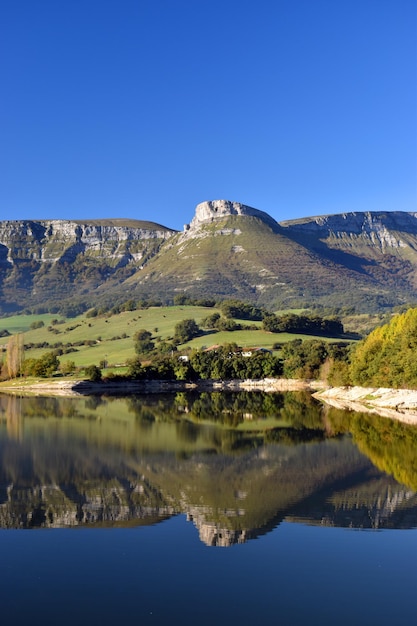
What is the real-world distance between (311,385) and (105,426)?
6604 centimetres

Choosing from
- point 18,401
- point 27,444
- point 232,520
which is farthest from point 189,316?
point 232,520

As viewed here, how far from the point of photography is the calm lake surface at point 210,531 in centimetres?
Answer: 1783

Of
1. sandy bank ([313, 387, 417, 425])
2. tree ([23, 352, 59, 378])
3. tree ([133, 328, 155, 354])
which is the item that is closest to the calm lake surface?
sandy bank ([313, 387, 417, 425])

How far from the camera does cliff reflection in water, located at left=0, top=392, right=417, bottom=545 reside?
27766 millimetres

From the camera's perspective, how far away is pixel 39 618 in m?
17.0

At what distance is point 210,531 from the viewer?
25.1 meters

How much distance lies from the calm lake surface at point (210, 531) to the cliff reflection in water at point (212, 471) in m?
0.13

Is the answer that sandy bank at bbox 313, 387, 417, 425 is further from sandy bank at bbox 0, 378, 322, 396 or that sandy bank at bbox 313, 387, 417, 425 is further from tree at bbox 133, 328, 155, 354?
tree at bbox 133, 328, 155, 354

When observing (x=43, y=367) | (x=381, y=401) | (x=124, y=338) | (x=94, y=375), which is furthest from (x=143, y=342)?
(x=381, y=401)

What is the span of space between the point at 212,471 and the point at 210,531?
15011mm

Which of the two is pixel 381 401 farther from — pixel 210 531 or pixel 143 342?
pixel 143 342

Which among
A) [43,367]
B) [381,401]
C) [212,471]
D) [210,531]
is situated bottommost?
[381,401]

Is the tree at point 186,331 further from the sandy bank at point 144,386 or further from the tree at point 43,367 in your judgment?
the tree at point 43,367

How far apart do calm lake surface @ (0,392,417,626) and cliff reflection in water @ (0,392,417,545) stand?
0.13 m
